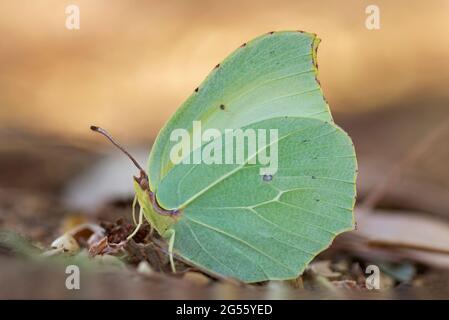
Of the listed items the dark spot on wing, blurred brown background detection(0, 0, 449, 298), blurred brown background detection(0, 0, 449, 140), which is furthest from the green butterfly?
blurred brown background detection(0, 0, 449, 140)

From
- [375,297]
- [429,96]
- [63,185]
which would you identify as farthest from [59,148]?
[429,96]

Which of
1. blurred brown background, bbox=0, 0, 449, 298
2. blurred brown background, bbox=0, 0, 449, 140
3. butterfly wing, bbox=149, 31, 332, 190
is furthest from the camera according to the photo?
blurred brown background, bbox=0, 0, 449, 140

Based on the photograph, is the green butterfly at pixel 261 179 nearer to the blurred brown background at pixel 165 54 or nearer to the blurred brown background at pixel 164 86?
the blurred brown background at pixel 164 86

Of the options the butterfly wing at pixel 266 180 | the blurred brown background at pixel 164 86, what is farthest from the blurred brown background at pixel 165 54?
the butterfly wing at pixel 266 180

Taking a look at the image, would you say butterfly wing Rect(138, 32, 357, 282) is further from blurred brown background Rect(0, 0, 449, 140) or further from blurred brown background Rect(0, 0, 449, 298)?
blurred brown background Rect(0, 0, 449, 140)

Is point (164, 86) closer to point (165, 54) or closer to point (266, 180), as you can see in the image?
point (165, 54)

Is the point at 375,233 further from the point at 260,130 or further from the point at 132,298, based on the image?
the point at 132,298
